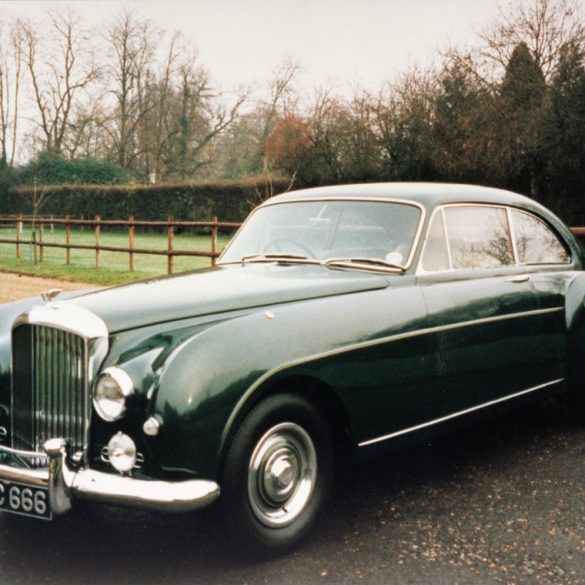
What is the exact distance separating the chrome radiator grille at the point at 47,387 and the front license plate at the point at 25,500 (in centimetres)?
22

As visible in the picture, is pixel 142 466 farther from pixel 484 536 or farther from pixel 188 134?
pixel 188 134

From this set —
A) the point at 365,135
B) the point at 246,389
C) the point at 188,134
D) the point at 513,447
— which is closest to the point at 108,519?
the point at 246,389

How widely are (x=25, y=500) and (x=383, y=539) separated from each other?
1458 millimetres

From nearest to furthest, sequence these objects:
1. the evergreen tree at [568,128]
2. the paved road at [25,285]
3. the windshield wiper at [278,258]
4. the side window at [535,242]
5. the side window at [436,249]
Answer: the side window at [436,249], the windshield wiper at [278,258], the side window at [535,242], the paved road at [25,285], the evergreen tree at [568,128]

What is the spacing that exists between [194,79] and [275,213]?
1712 inches

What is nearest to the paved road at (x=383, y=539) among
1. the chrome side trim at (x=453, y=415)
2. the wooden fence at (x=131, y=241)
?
the chrome side trim at (x=453, y=415)

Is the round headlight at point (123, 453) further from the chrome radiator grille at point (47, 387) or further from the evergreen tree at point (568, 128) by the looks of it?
the evergreen tree at point (568, 128)

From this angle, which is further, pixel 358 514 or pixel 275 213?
pixel 275 213

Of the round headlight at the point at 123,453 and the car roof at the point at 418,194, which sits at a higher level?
the car roof at the point at 418,194

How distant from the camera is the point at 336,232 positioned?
4.28 metres

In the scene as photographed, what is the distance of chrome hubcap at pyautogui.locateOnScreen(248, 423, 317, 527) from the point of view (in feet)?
10.2

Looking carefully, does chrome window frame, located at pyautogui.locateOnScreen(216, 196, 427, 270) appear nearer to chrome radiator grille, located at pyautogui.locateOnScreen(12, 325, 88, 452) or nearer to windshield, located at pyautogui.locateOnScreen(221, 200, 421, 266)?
windshield, located at pyautogui.locateOnScreen(221, 200, 421, 266)

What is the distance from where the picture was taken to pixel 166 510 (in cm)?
279

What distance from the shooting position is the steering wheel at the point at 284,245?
14.0 ft
